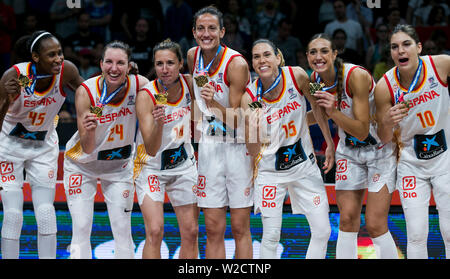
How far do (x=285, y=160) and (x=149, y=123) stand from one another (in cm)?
115

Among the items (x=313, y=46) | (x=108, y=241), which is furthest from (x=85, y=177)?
(x=313, y=46)

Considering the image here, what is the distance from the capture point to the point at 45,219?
5.29 metres

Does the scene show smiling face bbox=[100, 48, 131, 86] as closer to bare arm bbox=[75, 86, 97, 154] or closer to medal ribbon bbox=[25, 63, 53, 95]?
bare arm bbox=[75, 86, 97, 154]

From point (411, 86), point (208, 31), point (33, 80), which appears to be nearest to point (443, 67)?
point (411, 86)

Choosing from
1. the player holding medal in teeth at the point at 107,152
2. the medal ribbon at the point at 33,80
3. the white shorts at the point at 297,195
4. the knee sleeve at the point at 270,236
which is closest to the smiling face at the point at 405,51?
the white shorts at the point at 297,195

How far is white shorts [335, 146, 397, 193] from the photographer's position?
5098 mm

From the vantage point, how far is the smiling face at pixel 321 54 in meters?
5.02

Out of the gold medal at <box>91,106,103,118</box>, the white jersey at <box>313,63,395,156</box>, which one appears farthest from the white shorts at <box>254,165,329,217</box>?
the gold medal at <box>91,106,103,118</box>

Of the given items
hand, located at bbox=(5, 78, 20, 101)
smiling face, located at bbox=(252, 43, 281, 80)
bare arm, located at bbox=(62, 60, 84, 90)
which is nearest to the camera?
smiling face, located at bbox=(252, 43, 281, 80)

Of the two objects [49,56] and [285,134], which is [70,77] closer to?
[49,56]

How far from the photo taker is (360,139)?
504cm

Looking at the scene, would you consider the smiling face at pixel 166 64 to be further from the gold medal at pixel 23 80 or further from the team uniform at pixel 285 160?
the gold medal at pixel 23 80

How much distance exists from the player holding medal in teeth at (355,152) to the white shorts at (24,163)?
7.96ft

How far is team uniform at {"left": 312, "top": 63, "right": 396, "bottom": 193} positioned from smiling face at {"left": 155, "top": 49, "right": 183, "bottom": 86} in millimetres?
1179
